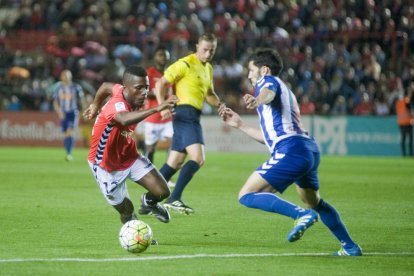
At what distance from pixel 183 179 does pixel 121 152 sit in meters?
3.29

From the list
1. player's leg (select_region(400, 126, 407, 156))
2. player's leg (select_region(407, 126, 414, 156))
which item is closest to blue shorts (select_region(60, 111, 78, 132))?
player's leg (select_region(400, 126, 407, 156))

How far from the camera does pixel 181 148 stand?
12961 mm

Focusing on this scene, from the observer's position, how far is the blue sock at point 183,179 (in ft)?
41.0

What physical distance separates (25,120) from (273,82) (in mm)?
24053

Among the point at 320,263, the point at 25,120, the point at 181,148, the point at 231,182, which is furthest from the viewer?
the point at 25,120

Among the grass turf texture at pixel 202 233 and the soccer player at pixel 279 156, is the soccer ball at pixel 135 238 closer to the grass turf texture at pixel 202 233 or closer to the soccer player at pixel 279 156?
the grass turf texture at pixel 202 233

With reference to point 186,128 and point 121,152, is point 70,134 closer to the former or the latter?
point 186,128

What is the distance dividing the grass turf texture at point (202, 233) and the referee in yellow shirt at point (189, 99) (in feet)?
2.46

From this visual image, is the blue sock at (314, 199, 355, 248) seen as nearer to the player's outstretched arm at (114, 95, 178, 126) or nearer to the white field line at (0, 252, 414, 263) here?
the white field line at (0, 252, 414, 263)

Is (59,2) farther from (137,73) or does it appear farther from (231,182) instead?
(137,73)

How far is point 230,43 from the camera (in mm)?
30875

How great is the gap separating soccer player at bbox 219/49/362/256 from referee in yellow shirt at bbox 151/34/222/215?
4027mm

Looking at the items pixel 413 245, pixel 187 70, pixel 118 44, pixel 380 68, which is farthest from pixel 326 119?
pixel 413 245

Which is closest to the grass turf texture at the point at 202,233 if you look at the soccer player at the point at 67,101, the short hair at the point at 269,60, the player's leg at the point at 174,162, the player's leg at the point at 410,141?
the player's leg at the point at 174,162
